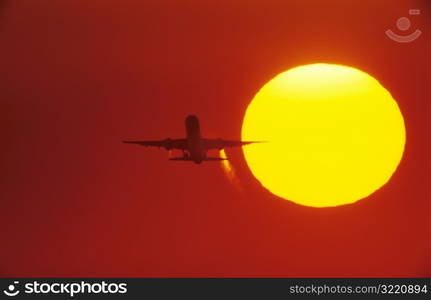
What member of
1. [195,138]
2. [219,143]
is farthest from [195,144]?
[219,143]

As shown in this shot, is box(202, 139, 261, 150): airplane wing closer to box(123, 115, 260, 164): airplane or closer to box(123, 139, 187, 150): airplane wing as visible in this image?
box(123, 115, 260, 164): airplane

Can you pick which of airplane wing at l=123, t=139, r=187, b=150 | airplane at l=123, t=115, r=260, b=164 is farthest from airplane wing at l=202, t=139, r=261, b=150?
airplane wing at l=123, t=139, r=187, b=150

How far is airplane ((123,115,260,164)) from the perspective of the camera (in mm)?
3867

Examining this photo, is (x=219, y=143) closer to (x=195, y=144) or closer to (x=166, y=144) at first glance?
(x=195, y=144)

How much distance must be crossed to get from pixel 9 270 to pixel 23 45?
5.58ft

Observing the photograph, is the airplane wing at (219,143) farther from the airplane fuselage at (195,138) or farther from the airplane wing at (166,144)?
the airplane wing at (166,144)

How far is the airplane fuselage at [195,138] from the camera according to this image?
12.7 feet

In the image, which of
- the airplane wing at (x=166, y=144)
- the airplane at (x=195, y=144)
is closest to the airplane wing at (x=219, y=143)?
the airplane at (x=195, y=144)

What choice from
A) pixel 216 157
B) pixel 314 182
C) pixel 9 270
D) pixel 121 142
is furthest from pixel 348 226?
pixel 9 270

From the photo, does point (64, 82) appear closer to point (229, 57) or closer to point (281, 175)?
point (229, 57)

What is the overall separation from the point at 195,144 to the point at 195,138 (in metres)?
0.05

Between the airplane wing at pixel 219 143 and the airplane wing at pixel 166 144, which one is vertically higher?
the airplane wing at pixel 166 144

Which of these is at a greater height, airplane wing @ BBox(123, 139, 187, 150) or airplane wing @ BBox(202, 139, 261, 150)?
airplane wing @ BBox(123, 139, 187, 150)

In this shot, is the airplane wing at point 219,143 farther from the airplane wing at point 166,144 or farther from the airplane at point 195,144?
the airplane wing at point 166,144
